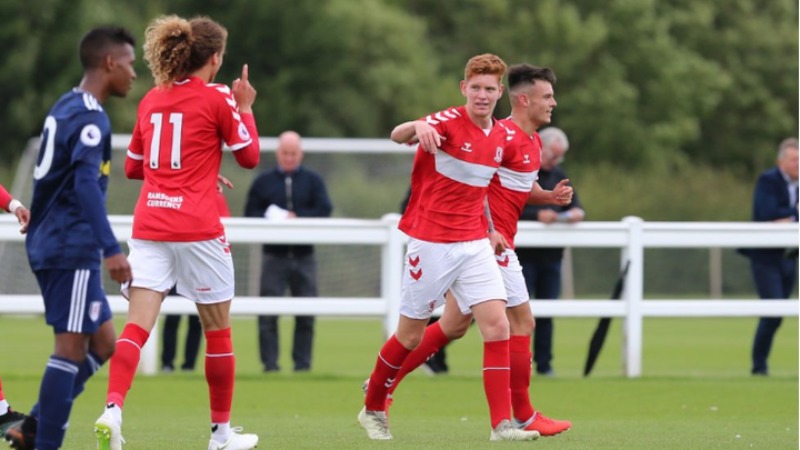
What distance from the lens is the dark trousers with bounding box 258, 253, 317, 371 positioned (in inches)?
600

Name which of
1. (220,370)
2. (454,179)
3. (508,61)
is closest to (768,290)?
(454,179)

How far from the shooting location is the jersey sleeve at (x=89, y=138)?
277 inches

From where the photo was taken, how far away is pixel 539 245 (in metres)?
14.5

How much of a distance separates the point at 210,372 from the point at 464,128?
2047 mm

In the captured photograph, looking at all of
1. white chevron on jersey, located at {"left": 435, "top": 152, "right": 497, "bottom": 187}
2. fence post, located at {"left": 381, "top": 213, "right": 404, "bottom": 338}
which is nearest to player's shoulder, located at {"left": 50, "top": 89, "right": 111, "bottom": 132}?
white chevron on jersey, located at {"left": 435, "top": 152, "right": 497, "bottom": 187}

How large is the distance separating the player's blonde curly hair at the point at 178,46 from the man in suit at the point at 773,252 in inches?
326

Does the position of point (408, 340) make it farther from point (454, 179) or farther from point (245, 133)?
point (245, 133)

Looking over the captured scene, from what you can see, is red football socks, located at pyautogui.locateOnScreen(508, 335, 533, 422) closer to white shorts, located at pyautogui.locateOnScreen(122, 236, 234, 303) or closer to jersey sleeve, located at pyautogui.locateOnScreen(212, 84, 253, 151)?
white shorts, located at pyautogui.locateOnScreen(122, 236, 234, 303)

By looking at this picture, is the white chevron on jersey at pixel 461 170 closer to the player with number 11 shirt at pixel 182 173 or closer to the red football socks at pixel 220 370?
the player with number 11 shirt at pixel 182 173

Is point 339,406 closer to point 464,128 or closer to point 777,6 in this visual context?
point 464,128

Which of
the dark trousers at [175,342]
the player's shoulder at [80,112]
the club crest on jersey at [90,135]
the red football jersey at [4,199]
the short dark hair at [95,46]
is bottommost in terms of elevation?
the dark trousers at [175,342]

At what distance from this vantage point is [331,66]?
47344mm

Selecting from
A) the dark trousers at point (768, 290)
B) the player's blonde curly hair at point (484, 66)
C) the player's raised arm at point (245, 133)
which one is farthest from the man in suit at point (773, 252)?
the player's raised arm at point (245, 133)

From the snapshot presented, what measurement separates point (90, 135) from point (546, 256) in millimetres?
8459
